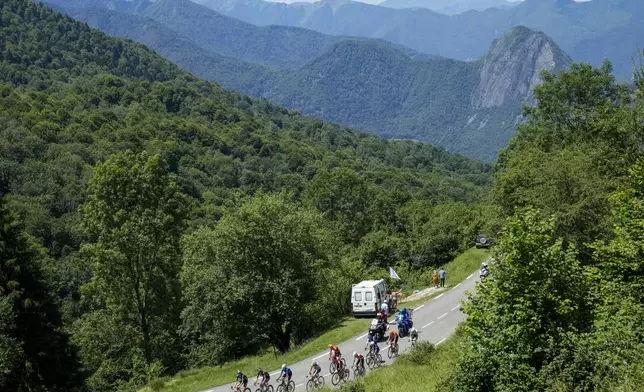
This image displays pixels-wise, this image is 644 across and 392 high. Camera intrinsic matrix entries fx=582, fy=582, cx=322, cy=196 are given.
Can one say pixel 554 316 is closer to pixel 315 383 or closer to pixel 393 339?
Result: pixel 315 383

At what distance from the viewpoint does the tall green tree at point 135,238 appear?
3095 cm

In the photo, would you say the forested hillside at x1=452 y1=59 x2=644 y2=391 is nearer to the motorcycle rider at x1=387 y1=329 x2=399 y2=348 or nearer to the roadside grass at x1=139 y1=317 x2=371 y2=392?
the motorcycle rider at x1=387 y1=329 x2=399 y2=348

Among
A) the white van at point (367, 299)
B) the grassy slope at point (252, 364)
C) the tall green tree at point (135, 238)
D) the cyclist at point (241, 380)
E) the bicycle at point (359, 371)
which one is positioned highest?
the tall green tree at point (135, 238)

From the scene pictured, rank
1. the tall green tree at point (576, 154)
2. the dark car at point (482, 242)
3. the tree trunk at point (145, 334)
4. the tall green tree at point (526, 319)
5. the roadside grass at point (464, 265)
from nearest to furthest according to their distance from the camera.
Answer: the tall green tree at point (526, 319) < the tall green tree at point (576, 154) < the tree trunk at point (145, 334) < the roadside grass at point (464, 265) < the dark car at point (482, 242)

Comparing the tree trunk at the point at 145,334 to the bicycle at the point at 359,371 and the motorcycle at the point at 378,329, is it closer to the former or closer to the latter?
the motorcycle at the point at 378,329

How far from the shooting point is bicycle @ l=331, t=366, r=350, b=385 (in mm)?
21609

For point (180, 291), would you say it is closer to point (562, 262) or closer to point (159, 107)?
point (562, 262)

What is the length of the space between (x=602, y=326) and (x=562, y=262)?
1.82 meters

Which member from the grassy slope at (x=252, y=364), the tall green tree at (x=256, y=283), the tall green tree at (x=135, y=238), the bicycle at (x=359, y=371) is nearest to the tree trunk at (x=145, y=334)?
the tall green tree at (x=135, y=238)

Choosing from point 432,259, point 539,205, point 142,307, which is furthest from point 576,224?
point 432,259

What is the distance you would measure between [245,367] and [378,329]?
6.92 meters

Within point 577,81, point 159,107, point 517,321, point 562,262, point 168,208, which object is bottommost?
point 517,321

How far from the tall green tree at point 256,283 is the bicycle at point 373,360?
722 cm

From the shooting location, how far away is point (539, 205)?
2817cm
